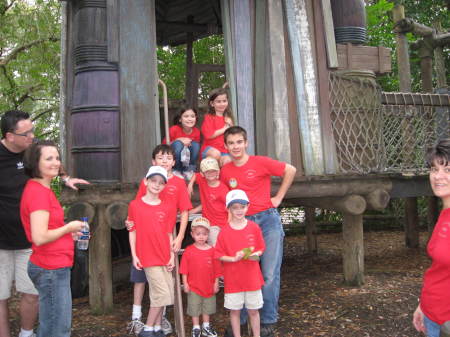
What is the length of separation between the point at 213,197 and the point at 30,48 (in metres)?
9.04

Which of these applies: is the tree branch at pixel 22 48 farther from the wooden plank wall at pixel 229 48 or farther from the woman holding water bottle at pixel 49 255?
the woman holding water bottle at pixel 49 255

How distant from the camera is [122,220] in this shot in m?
4.82

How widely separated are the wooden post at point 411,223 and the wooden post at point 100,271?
20.5 ft

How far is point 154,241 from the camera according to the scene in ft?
12.7

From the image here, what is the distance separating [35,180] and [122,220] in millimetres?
1817

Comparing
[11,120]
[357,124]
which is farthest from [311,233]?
[11,120]

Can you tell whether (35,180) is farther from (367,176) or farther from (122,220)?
(367,176)

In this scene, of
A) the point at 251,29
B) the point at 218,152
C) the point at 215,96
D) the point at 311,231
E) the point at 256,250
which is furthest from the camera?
the point at 311,231

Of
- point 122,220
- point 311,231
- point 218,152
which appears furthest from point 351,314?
point 311,231

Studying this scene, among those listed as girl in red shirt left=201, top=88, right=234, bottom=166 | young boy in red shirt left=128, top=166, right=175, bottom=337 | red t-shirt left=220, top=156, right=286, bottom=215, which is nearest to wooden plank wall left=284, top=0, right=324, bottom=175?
girl in red shirt left=201, top=88, right=234, bottom=166

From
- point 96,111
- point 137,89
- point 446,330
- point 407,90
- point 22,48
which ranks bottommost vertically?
point 446,330

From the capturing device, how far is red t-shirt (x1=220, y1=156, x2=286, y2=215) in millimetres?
4090

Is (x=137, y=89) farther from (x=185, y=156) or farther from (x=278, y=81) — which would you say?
(x=278, y=81)

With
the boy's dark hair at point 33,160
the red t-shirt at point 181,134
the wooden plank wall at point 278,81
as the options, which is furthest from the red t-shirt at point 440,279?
the red t-shirt at point 181,134
